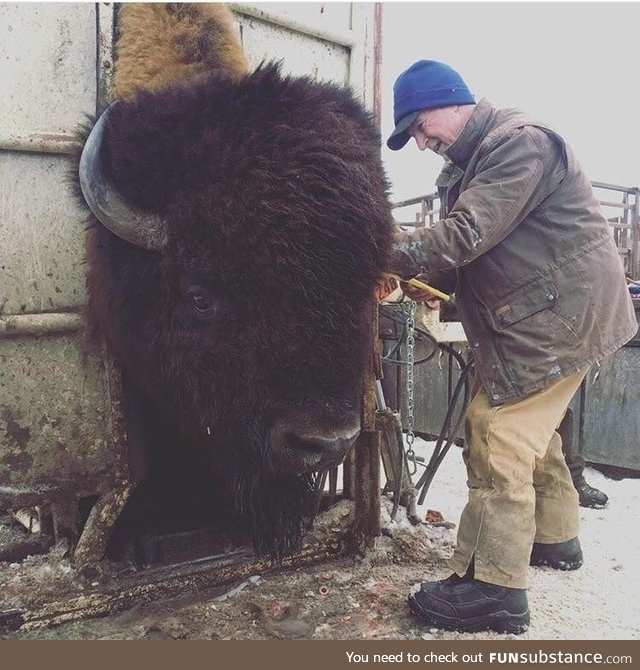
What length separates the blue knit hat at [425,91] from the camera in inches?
121

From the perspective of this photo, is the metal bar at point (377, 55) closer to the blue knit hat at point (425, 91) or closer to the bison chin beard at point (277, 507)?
the blue knit hat at point (425, 91)

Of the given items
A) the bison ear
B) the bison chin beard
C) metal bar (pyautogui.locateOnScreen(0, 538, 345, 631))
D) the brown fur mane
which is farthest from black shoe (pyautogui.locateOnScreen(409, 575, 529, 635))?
the brown fur mane

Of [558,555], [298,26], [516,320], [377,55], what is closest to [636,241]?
[377,55]

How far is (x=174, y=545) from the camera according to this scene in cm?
334

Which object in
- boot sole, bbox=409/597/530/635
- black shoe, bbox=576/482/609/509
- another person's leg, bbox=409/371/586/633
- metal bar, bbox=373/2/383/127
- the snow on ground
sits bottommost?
black shoe, bbox=576/482/609/509

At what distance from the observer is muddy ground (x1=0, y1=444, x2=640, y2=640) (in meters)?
2.77

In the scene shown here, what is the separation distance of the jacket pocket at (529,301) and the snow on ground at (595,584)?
1.49 meters

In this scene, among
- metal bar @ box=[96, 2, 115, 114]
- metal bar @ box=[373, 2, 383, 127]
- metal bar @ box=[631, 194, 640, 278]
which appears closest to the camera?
metal bar @ box=[96, 2, 115, 114]

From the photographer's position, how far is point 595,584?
3.40m

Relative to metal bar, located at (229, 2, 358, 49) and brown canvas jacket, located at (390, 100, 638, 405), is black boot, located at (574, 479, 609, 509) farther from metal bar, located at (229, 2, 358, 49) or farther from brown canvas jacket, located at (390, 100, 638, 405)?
metal bar, located at (229, 2, 358, 49)

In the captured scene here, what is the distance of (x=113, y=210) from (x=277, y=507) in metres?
1.48

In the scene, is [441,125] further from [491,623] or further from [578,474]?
[578,474]

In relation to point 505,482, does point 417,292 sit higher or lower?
higher

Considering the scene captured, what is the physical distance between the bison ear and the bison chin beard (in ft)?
Result: 3.64
